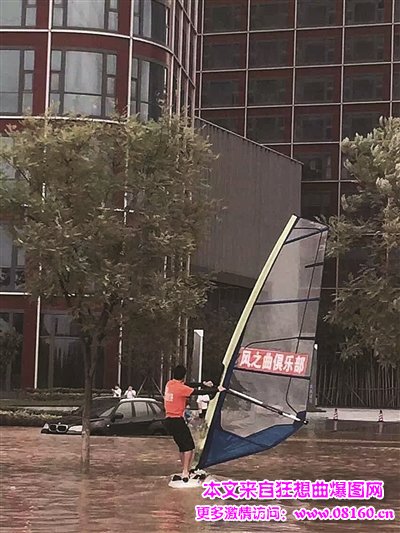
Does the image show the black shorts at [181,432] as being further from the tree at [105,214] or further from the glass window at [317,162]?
the glass window at [317,162]

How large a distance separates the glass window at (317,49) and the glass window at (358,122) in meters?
3.83

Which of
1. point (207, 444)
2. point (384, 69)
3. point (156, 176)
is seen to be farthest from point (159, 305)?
point (384, 69)

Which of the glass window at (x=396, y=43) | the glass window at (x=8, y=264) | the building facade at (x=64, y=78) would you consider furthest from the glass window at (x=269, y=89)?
the glass window at (x=8, y=264)

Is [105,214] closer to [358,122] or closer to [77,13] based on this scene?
[77,13]

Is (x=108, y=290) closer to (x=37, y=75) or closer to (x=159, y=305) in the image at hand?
(x=159, y=305)

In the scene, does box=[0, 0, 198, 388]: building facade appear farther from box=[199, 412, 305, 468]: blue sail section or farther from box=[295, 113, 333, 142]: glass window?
box=[199, 412, 305, 468]: blue sail section

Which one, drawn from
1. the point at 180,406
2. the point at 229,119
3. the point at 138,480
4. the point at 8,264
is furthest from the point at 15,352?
the point at 229,119

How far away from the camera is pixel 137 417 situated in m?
29.1

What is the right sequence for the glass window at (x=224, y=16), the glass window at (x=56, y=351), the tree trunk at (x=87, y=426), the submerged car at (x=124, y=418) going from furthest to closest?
the glass window at (x=224, y=16), the glass window at (x=56, y=351), the submerged car at (x=124, y=418), the tree trunk at (x=87, y=426)

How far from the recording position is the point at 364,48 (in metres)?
69.8

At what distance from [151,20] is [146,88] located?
3.18m

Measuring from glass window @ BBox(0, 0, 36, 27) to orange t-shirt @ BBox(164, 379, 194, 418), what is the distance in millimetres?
33582

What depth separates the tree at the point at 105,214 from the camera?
17703 mm

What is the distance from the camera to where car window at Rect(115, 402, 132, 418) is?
29.0 m
